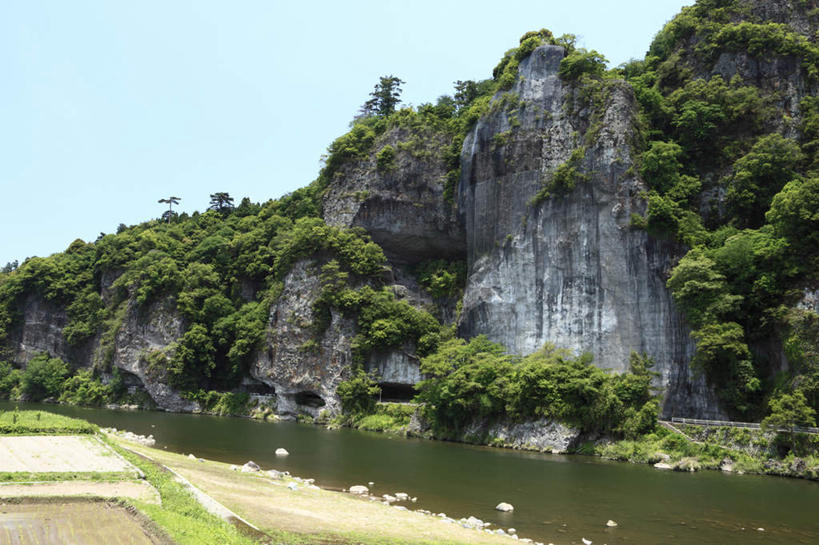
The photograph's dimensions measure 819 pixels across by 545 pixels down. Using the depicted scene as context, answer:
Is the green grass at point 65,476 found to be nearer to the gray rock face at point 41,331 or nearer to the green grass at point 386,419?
the green grass at point 386,419

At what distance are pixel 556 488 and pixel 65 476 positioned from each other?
16032mm

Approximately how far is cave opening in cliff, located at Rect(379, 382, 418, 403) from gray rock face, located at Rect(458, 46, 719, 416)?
746 cm

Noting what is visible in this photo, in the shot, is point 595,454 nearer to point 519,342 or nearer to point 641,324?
point 641,324

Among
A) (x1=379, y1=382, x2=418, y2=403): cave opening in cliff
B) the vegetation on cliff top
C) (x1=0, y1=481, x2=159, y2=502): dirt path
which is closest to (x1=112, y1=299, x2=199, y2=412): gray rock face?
(x1=379, y1=382, x2=418, y2=403): cave opening in cliff

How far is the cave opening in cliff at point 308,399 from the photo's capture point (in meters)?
52.9

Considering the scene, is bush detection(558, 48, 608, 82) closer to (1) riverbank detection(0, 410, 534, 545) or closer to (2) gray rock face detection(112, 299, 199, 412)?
(1) riverbank detection(0, 410, 534, 545)

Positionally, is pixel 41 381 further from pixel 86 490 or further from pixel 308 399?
pixel 86 490

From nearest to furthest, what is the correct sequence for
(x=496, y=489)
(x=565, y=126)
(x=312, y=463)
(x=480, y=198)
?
(x=496, y=489) < (x=312, y=463) < (x=565, y=126) < (x=480, y=198)

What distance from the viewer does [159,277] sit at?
6100cm

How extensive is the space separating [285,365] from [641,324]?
30.2m

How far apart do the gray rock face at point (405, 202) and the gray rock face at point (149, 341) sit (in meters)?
19.2

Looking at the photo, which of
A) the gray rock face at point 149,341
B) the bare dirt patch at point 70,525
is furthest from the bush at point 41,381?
the bare dirt patch at point 70,525

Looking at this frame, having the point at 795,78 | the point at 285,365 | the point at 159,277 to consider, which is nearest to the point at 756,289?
the point at 795,78

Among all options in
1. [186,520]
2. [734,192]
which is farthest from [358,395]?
[186,520]
